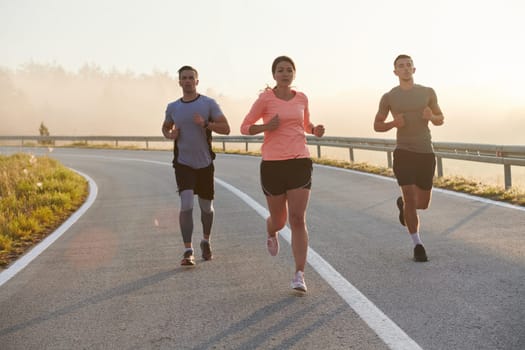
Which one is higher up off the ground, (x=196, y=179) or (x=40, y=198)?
(x=196, y=179)

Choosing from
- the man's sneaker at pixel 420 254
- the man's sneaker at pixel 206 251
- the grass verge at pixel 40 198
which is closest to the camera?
the man's sneaker at pixel 420 254

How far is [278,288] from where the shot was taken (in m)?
5.16

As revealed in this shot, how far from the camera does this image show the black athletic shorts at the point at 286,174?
5.10m

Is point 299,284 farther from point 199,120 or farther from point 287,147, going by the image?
point 199,120

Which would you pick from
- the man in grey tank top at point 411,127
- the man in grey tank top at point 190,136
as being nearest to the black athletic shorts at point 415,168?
the man in grey tank top at point 411,127

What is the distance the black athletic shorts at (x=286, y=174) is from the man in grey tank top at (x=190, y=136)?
119 centimetres

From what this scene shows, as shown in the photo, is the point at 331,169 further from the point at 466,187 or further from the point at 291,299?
the point at 291,299

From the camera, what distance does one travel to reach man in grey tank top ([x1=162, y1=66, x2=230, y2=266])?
20.5ft

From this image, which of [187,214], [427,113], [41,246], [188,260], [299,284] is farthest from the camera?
[41,246]

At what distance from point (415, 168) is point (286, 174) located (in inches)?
71.6

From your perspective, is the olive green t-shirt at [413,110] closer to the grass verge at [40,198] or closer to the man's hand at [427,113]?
the man's hand at [427,113]

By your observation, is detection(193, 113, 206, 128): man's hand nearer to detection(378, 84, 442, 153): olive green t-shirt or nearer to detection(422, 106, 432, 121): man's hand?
detection(378, 84, 442, 153): olive green t-shirt

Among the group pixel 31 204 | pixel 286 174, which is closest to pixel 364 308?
pixel 286 174

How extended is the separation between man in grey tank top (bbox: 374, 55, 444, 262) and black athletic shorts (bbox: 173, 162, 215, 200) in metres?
1.82
